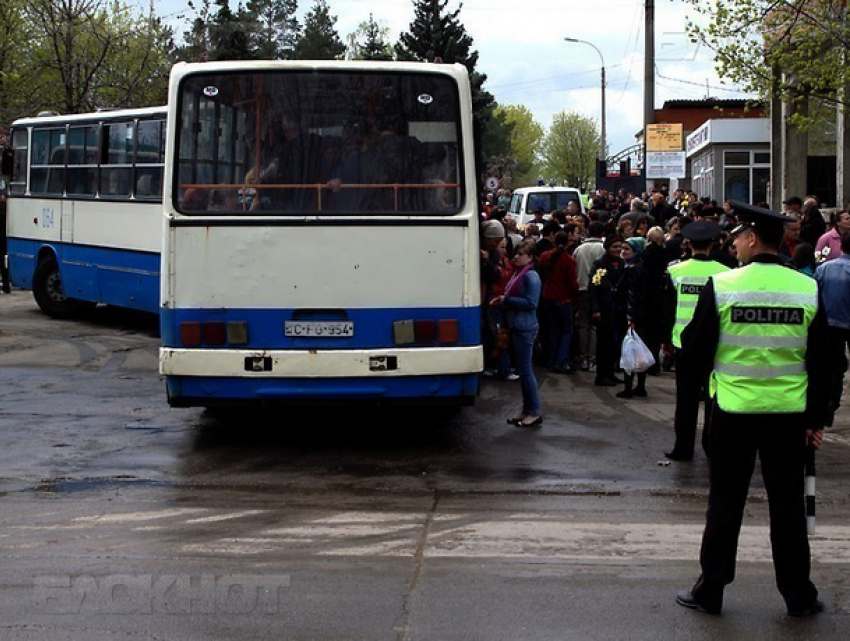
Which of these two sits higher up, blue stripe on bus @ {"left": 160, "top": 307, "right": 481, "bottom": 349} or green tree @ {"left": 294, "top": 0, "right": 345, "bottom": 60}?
green tree @ {"left": 294, "top": 0, "right": 345, "bottom": 60}

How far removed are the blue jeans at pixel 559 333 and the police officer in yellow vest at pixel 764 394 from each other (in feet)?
29.7

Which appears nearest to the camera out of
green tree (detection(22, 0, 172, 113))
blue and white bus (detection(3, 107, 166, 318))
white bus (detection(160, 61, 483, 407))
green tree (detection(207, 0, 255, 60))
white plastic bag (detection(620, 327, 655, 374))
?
white bus (detection(160, 61, 483, 407))

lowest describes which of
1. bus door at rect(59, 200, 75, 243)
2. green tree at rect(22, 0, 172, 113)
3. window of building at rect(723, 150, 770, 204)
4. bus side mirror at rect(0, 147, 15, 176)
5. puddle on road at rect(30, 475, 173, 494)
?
puddle on road at rect(30, 475, 173, 494)

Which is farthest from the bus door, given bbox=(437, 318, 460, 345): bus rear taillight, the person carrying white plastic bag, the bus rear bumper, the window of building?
the window of building

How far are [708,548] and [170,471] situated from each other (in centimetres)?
474

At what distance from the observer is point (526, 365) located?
10961 millimetres

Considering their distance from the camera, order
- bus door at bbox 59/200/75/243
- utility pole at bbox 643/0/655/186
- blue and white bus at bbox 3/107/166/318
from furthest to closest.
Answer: utility pole at bbox 643/0/655/186, bus door at bbox 59/200/75/243, blue and white bus at bbox 3/107/166/318

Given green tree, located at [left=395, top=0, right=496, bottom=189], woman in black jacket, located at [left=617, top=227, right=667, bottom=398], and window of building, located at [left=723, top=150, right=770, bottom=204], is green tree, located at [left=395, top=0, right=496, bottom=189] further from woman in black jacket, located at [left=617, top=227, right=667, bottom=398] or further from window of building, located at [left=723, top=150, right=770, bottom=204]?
woman in black jacket, located at [left=617, top=227, right=667, bottom=398]

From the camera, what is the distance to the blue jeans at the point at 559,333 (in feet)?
48.9

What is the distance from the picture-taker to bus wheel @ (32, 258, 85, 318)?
20250mm

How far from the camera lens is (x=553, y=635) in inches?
216

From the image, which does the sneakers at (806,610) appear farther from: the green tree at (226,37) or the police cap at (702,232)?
the green tree at (226,37)

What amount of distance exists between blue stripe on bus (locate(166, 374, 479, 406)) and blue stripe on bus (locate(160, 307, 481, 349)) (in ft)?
0.88

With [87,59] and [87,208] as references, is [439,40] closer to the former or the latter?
[87,59]
